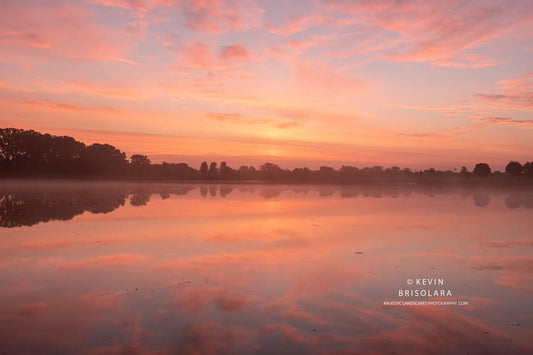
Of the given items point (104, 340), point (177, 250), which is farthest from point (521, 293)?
point (177, 250)

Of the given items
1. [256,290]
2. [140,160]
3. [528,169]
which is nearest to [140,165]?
[140,160]

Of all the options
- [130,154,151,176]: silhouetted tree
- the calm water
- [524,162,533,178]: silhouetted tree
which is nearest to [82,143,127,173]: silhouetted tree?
[130,154,151,176]: silhouetted tree

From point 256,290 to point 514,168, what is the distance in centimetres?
19200

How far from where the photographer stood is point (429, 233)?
22250mm

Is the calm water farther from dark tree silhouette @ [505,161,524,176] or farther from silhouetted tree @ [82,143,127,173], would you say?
dark tree silhouette @ [505,161,524,176]

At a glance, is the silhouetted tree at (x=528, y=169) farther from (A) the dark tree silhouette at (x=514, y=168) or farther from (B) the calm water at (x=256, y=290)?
(B) the calm water at (x=256, y=290)

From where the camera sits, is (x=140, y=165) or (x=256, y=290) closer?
(x=256, y=290)

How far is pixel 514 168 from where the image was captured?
17138 centimetres

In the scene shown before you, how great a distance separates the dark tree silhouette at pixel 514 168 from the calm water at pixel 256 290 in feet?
571

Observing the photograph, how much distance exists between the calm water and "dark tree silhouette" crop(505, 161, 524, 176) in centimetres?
17405

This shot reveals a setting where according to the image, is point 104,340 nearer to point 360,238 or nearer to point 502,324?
point 502,324

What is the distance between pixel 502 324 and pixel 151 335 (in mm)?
7880

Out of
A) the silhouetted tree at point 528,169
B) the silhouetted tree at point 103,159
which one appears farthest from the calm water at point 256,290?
the silhouetted tree at point 528,169

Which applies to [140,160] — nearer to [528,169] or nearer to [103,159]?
[103,159]
